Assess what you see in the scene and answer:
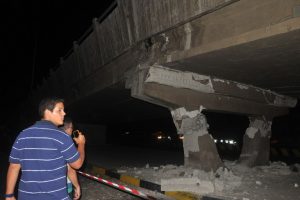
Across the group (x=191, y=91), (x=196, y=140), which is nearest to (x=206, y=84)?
(x=191, y=91)

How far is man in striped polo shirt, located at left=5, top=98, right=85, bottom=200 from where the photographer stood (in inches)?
121

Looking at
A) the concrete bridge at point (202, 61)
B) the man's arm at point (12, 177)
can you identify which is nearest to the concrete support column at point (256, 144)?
the concrete bridge at point (202, 61)

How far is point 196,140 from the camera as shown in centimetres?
791

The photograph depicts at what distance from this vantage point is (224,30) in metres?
5.64

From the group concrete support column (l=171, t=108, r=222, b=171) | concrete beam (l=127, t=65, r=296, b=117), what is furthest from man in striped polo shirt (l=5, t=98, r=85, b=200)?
concrete support column (l=171, t=108, r=222, b=171)

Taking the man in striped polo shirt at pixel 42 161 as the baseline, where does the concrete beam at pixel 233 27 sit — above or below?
above

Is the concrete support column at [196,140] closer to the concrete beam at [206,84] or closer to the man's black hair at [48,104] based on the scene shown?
the concrete beam at [206,84]

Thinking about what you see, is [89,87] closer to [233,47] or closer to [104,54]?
[104,54]

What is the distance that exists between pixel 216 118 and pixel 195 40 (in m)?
17.1

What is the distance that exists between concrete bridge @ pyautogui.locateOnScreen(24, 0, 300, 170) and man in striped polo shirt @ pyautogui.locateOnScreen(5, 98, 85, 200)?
3490 millimetres

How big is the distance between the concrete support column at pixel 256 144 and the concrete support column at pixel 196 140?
2.46 metres

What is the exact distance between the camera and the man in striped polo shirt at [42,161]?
307 centimetres

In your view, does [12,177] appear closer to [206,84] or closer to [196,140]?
[196,140]

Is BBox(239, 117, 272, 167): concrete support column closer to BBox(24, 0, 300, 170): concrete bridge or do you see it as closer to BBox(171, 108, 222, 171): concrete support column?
BBox(24, 0, 300, 170): concrete bridge
